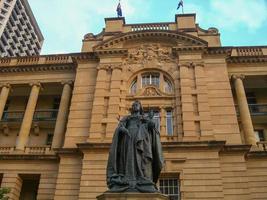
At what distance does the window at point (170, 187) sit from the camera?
2023 cm

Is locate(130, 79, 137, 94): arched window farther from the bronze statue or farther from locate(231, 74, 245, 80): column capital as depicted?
the bronze statue

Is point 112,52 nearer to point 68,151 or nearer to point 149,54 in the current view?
point 149,54

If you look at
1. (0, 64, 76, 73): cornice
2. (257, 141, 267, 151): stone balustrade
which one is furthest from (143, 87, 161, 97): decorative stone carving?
(257, 141, 267, 151): stone balustrade

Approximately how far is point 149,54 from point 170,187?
11.2 metres

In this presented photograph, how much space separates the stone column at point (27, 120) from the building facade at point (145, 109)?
3.2 inches

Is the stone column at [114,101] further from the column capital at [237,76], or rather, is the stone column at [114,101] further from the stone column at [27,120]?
the column capital at [237,76]

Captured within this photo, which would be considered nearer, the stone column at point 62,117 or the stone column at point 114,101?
the stone column at point 114,101

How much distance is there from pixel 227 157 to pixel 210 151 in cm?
123

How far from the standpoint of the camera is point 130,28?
29.4 m

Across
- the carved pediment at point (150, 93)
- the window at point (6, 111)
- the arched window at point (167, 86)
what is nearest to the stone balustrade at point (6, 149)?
the window at point (6, 111)

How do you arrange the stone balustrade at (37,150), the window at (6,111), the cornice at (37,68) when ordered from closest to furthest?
1. the stone balustrade at (37,150)
2. the cornice at (37,68)
3. the window at (6,111)

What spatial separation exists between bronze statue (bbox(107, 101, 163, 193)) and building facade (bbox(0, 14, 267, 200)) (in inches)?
428

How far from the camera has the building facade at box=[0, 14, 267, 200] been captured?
68.9 ft

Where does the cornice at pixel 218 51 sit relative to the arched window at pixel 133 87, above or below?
above
